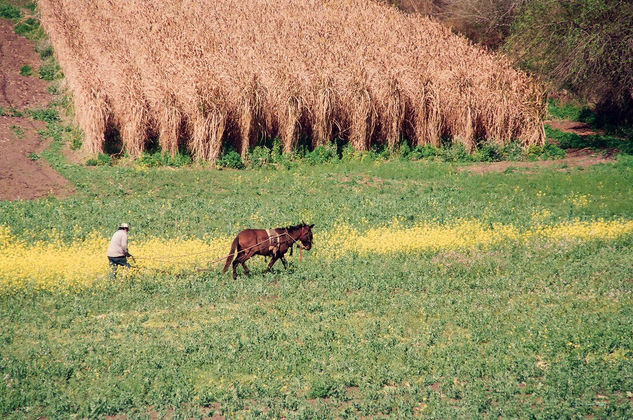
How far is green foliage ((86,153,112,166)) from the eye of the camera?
2795cm

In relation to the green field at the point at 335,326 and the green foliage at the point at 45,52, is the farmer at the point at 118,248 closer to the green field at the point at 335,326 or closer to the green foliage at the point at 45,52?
the green field at the point at 335,326

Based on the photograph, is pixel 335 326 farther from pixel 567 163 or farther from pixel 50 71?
pixel 50 71

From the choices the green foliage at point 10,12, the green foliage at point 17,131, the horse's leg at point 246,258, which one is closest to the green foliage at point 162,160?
the green foliage at point 17,131

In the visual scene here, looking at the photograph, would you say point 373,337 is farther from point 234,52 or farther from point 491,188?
point 234,52

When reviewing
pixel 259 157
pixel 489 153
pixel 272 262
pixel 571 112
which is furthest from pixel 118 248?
pixel 571 112

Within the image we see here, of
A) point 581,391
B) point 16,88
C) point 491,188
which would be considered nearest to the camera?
point 581,391

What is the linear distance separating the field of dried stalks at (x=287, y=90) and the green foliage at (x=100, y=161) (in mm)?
619

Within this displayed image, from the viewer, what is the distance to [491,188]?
25391 millimetres

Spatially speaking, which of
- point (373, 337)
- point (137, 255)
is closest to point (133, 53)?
point (137, 255)

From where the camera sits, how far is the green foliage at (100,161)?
2795 centimetres

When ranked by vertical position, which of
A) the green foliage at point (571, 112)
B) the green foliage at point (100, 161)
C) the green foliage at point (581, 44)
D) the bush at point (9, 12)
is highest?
the bush at point (9, 12)

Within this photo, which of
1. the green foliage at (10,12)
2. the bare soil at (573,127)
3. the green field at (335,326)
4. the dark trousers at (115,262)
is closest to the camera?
the green field at (335,326)

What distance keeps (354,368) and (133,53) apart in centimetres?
2722

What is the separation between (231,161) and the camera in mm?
→ 28641
